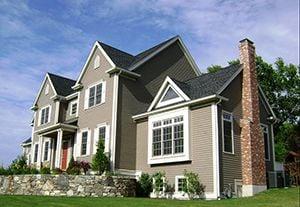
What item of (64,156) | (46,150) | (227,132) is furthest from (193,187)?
(46,150)

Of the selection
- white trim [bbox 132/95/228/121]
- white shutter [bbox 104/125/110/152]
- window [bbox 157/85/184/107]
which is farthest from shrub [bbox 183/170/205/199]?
white shutter [bbox 104/125/110/152]

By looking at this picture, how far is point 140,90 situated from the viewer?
24.8 meters

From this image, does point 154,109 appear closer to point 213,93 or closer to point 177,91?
point 177,91

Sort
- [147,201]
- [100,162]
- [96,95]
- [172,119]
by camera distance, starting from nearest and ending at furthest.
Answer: [147,201]
[172,119]
[100,162]
[96,95]

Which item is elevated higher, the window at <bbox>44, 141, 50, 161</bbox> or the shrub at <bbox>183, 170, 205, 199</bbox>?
the window at <bbox>44, 141, 50, 161</bbox>

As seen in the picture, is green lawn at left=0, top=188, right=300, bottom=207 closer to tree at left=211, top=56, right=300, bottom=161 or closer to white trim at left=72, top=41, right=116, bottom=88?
white trim at left=72, top=41, right=116, bottom=88

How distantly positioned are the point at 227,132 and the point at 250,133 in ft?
4.23

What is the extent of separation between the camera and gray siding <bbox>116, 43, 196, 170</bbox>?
Result: 22.8m

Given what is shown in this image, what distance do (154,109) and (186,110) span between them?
2701 mm

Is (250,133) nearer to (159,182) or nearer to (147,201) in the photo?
(159,182)

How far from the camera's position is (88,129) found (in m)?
25.4

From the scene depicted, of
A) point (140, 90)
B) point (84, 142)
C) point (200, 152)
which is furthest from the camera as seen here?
point (84, 142)

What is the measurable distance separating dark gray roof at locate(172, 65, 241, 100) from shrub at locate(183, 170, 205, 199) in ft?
13.9

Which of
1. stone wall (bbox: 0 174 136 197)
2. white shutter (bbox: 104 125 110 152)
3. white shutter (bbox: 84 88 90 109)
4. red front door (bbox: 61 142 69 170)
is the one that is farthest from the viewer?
red front door (bbox: 61 142 69 170)
